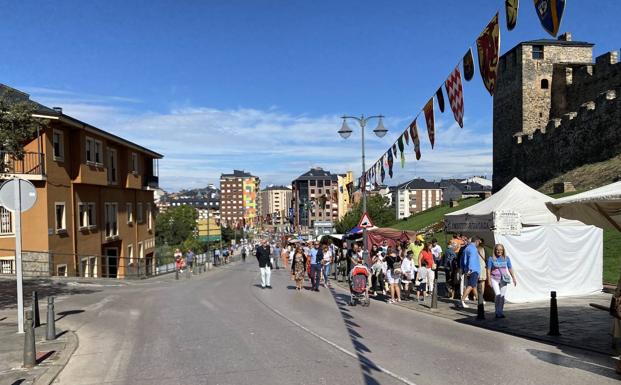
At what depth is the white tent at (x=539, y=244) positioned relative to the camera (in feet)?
46.3

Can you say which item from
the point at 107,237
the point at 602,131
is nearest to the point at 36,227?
the point at 107,237

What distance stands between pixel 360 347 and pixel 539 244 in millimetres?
7761

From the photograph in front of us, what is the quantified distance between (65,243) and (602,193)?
→ 25.4 meters

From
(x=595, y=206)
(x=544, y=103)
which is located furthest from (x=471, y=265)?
(x=544, y=103)

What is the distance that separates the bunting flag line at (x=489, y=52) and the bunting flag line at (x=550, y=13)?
237 cm

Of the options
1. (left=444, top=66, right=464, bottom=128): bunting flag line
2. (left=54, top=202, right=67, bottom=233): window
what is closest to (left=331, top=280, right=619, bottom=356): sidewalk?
(left=444, top=66, right=464, bottom=128): bunting flag line

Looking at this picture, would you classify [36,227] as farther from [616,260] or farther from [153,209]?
[616,260]

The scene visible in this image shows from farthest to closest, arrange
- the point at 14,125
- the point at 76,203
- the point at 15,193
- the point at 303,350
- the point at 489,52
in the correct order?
the point at 76,203 < the point at 14,125 < the point at 489,52 < the point at 15,193 < the point at 303,350

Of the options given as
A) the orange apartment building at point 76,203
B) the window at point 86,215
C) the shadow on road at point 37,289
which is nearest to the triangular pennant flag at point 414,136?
the shadow on road at point 37,289

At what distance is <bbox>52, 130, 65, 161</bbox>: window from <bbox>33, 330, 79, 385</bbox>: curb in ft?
59.7

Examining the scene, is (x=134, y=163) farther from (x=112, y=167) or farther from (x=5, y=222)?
(x=5, y=222)

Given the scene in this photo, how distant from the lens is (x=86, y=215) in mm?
29859

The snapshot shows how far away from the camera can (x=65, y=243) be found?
27.0 meters

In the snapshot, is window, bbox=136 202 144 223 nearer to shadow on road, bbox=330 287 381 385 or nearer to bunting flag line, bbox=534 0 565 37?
shadow on road, bbox=330 287 381 385
